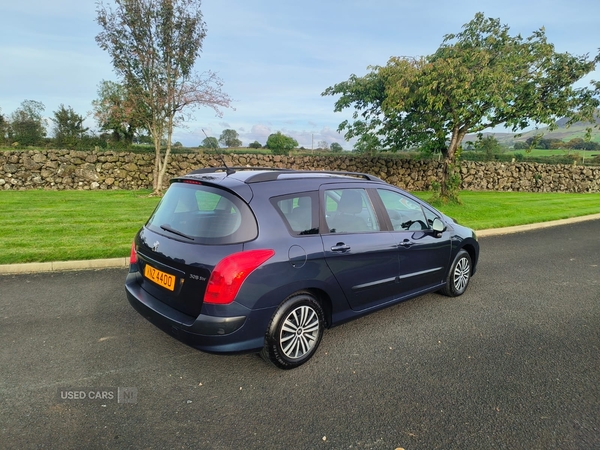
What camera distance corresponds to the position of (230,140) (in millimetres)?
26031

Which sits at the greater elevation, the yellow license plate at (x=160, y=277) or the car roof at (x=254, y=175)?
the car roof at (x=254, y=175)

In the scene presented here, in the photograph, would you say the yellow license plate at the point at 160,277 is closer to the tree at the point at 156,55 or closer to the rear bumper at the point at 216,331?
the rear bumper at the point at 216,331

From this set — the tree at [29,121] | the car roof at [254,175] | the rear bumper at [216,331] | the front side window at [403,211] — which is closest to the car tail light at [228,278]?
the rear bumper at [216,331]

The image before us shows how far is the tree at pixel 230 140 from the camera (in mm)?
25153

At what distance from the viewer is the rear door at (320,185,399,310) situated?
3.37m

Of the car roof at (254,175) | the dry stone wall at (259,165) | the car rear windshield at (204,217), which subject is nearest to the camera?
the car rear windshield at (204,217)

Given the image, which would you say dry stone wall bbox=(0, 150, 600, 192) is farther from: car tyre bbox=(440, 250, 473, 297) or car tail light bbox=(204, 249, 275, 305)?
car tail light bbox=(204, 249, 275, 305)

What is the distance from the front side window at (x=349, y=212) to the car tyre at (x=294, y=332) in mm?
747

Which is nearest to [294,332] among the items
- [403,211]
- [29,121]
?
[403,211]

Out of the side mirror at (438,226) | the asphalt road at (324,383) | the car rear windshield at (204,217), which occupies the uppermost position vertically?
the car rear windshield at (204,217)

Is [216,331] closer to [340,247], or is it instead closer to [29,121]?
[340,247]

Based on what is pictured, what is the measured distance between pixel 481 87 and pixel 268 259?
1179cm

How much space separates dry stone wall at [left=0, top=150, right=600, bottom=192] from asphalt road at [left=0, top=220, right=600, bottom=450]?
1391 centimetres

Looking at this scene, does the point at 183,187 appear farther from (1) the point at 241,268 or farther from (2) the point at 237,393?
(2) the point at 237,393
